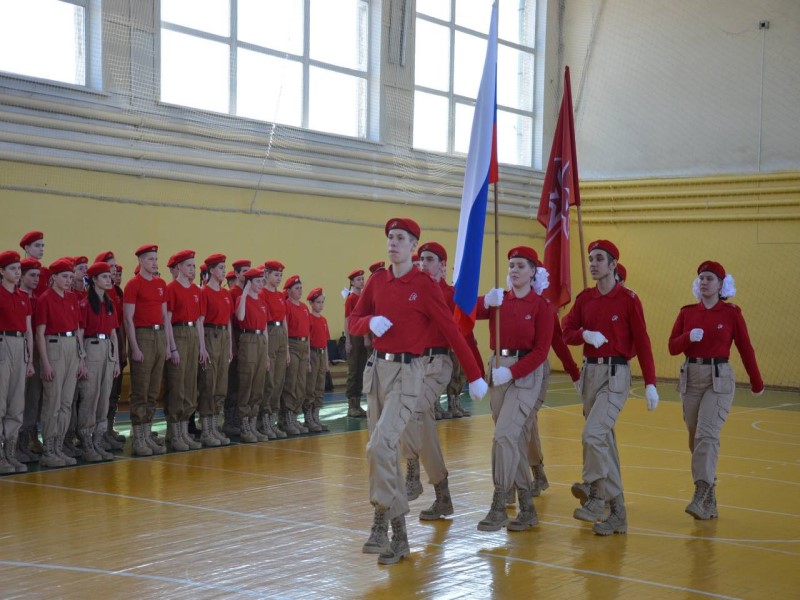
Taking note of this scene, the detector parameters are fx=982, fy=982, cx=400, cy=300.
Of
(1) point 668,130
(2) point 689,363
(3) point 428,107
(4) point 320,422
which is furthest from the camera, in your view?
(1) point 668,130

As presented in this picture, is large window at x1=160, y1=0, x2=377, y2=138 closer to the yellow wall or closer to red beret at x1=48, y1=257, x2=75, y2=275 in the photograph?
the yellow wall

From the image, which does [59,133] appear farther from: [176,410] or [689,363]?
[689,363]

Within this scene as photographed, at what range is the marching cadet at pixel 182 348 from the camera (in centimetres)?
1001

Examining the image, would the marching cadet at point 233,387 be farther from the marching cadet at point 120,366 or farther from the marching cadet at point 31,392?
the marching cadet at point 31,392

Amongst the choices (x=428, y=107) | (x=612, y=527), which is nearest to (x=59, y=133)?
(x=428, y=107)

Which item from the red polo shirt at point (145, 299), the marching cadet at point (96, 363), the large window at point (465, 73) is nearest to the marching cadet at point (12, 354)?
the marching cadet at point (96, 363)

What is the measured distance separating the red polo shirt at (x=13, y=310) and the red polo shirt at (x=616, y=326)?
15.3 ft

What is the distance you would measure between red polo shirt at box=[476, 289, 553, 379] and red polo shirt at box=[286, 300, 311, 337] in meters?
4.77

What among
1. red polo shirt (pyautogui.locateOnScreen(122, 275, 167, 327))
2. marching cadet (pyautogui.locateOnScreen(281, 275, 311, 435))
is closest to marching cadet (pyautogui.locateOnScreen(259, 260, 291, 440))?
marching cadet (pyautogui.locateOnScreen(281, 275, 311, 435))

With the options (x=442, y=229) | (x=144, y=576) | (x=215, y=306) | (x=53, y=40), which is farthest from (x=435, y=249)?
(x=442, y=229)

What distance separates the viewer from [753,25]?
19062 millimetres

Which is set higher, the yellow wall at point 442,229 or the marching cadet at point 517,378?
the yellow wall at point 442,229

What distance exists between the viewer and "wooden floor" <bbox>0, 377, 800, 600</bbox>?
550 cm

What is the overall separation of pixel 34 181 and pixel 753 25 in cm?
1380
